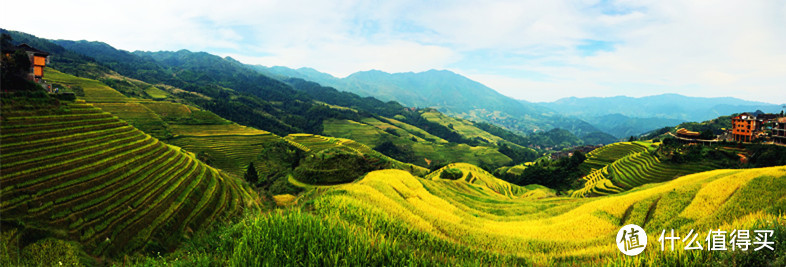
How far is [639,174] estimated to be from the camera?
40906mm

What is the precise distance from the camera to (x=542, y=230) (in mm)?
7828

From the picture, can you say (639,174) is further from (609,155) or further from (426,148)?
(426,148)

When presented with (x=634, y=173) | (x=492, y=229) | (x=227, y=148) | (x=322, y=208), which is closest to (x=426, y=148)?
(x=227, y=148)

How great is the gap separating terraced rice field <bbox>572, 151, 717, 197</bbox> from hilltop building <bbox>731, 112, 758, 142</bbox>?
1433 cm

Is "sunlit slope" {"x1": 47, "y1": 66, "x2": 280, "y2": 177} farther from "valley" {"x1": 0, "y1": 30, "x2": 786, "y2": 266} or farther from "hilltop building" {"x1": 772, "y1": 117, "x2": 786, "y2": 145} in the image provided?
"hilltop building" {"x1": 772, "y1": 117, "x2": 786, "y2": 145}

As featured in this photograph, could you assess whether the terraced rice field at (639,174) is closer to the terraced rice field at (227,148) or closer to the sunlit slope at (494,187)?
the sunlit slope at (494,187)

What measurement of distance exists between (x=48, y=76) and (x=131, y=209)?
257 feet

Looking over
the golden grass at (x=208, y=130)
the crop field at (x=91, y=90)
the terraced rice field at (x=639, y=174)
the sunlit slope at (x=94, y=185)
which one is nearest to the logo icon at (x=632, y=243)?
the sunlit slope at (x=94, y=185)

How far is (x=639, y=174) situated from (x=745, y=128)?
2400 centimetres

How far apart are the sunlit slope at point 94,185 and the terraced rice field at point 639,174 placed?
143 ft

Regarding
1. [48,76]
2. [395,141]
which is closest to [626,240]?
[48,76]

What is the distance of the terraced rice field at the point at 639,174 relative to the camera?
Answer: 37188 mm

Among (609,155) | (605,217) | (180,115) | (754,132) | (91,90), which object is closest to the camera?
(605,217)

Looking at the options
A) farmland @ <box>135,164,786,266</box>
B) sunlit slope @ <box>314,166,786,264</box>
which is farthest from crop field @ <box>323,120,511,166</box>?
farmland @ <box>135,164,786,266</box>
